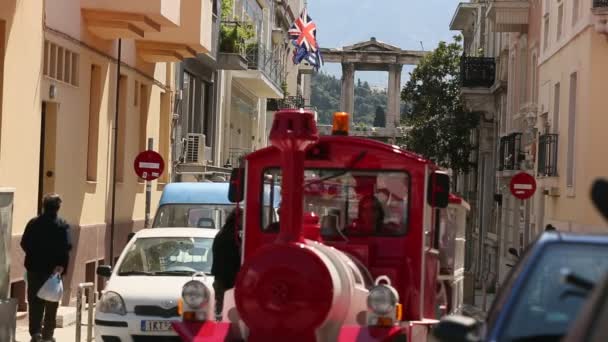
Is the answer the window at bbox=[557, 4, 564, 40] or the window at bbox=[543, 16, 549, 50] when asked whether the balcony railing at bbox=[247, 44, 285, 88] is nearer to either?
the window at bbox=[543, 16, 549, 50]

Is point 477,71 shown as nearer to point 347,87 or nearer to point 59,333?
point 59,333

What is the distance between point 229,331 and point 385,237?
8.00 feet

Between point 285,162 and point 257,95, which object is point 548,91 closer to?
point 257,95

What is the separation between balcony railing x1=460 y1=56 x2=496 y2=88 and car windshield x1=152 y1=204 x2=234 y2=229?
2941 cm

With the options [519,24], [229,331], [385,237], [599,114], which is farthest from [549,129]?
[229,331]

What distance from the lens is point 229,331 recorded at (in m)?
11.0

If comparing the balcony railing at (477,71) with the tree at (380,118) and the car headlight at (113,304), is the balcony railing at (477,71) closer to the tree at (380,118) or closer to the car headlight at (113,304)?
the car headlight at (113,304)

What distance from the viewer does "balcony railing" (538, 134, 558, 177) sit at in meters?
33.2

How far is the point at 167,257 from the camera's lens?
17484mm

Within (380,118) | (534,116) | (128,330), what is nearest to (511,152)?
(534,116)

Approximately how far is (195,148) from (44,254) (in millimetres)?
20127

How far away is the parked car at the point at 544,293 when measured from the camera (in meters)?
6.94

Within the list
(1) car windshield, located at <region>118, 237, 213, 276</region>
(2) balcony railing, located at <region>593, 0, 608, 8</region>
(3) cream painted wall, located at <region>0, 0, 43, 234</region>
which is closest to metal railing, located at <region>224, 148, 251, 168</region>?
(2) balcony railing, located at <region>593, 0, 608, 8</region>

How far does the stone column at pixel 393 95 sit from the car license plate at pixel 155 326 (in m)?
87.3
